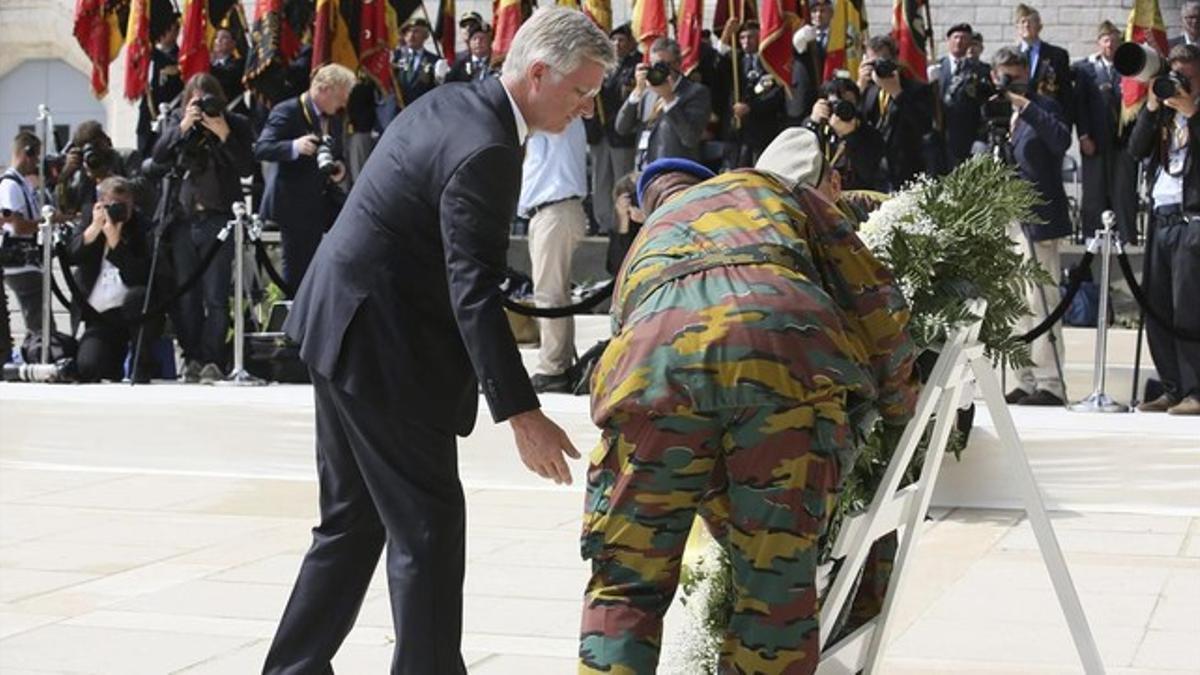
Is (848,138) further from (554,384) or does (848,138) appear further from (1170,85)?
(1170,85)

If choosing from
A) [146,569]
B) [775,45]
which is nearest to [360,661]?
[146,569]

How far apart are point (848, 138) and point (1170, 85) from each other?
304cm

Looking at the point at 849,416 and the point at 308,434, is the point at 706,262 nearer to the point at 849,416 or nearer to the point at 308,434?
the point at 849,416

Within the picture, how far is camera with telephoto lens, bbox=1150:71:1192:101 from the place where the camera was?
1080 cm

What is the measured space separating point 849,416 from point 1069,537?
15.1 ft

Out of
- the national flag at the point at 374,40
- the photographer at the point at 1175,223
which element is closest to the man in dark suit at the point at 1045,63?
the photographer at the point at 1175,223

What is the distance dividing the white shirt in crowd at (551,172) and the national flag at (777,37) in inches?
131

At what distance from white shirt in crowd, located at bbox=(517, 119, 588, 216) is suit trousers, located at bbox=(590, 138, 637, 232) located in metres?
3.32

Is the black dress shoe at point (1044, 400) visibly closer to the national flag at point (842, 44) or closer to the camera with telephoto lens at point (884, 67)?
the camera with telephoto lens at point (884, 67)

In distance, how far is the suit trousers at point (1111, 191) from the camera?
15.7m

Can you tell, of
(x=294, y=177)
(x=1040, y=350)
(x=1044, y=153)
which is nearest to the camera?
(x=1040, y=350)

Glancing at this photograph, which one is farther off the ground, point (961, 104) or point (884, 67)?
point (884, 67)

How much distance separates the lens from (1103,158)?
16.0 m

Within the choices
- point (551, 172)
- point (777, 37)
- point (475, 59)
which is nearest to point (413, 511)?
point (551, 172)
